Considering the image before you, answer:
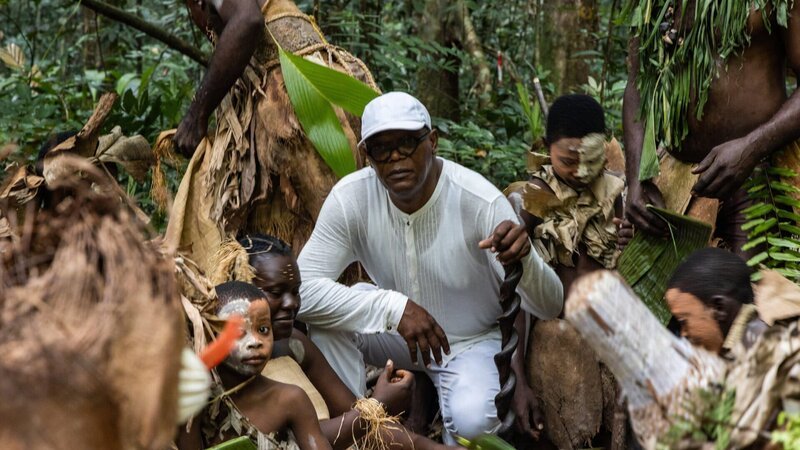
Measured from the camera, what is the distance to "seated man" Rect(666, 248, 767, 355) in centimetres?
260

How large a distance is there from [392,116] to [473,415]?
1.18 metres

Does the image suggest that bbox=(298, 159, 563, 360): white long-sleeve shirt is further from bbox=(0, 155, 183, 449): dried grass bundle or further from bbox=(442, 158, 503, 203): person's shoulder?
bbox=(0, 155, 183, 449): dried grass bundle

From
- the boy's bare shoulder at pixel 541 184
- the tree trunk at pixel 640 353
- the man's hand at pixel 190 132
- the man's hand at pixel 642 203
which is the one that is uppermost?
the tree trunk at pixel 640 353

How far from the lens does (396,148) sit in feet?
13.8

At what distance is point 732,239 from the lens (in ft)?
13.8

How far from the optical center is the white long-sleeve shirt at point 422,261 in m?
4.28

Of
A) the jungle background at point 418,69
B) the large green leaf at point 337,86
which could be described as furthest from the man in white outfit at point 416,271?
the jungle background at point 418,69

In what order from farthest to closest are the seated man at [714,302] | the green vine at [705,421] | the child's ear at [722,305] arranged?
the child's ear at [722,305] < the seated man at [714,302] < the green vine at [705,421]

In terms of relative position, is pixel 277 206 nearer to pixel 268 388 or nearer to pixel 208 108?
pixel 208 108

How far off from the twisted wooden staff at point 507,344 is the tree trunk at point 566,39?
142 inches

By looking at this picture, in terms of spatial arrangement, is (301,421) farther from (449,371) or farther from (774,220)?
(774,220)

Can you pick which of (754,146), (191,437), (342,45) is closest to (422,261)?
(754,146)

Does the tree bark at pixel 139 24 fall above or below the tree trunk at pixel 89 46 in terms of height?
above

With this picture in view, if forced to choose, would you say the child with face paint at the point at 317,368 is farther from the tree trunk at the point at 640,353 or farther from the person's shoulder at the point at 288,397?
the tree trunk at the point at 640,353
